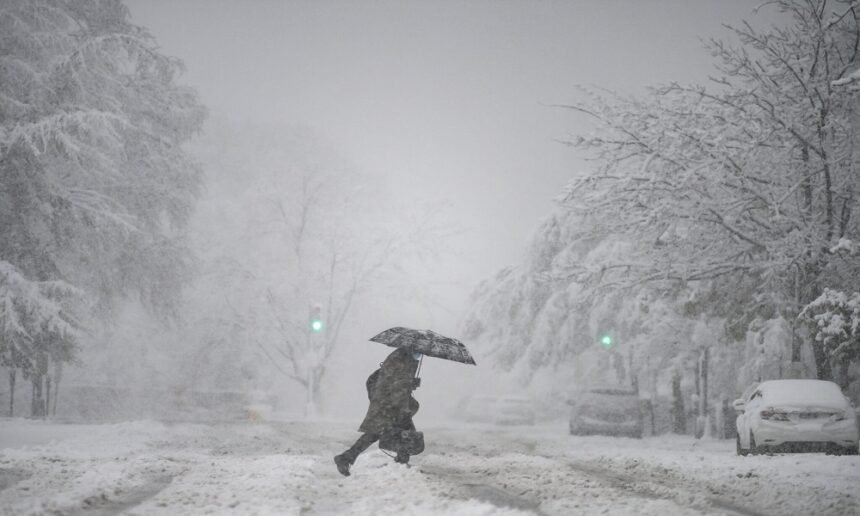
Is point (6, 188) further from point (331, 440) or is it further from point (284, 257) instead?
point (284, 257)

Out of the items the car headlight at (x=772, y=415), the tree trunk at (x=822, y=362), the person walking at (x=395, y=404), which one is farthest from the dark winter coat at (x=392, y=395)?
the tree trunk at (x=822, y=362)

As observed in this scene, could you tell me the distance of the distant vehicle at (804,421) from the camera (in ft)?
37.6

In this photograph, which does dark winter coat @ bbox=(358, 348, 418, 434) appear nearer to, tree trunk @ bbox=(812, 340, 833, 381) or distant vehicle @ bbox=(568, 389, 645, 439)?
tree trunk @ bbox=(812, 340, 833, 381)

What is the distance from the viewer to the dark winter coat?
904cm

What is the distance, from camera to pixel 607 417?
20391mm

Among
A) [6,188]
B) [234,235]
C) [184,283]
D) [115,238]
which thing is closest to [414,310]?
[234,235]

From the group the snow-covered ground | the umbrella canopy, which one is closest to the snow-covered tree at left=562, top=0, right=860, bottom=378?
the snow-covered ground

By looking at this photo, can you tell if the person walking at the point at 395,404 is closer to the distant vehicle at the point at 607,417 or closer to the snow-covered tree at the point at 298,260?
the distant vehicle at the point at 607,417

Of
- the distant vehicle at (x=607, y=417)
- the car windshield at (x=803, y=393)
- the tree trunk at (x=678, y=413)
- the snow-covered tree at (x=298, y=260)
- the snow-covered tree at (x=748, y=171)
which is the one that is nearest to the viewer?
the car windshield at (x=803, y=393)

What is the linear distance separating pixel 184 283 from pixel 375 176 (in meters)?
17.0

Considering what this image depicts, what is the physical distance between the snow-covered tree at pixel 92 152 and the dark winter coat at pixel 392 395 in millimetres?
8822

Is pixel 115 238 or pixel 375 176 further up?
pixel 375 176

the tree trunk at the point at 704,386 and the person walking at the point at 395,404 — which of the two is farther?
the tree trunk at the point at 704,386

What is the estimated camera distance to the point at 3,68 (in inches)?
658
